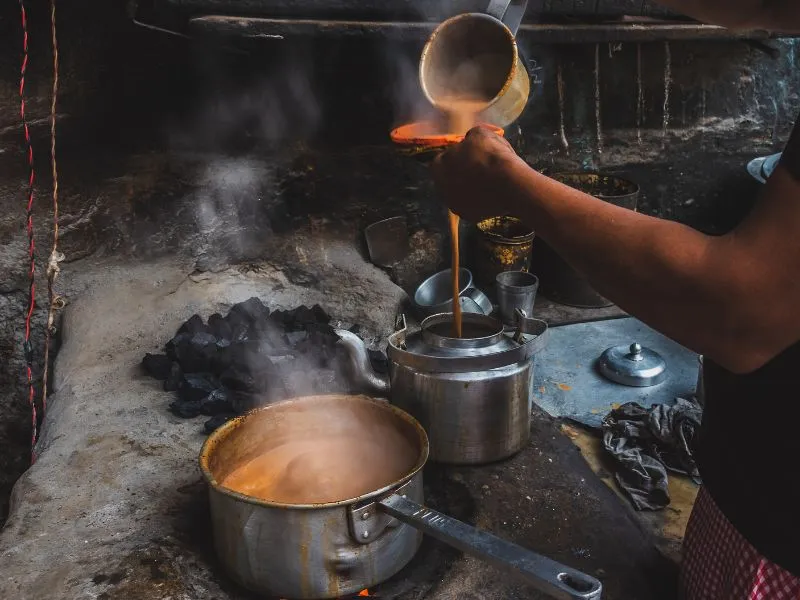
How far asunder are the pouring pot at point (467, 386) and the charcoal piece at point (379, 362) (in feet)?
2.21

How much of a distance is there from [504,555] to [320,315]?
2.38 metres

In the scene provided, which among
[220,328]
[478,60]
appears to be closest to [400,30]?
[478,60]

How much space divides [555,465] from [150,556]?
1.52 metres

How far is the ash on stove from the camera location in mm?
2898

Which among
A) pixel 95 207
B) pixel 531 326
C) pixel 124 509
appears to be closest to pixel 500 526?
pixel 531 326

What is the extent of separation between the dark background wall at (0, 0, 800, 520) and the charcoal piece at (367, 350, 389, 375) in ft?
3.80

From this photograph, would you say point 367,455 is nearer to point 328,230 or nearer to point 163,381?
point 163,381

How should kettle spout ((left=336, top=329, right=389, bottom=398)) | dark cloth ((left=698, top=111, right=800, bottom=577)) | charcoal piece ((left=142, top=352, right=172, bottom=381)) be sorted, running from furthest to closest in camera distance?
charcoal piece ((left=142, top=352, right=172, bottom=381))
kettle spout ((left=336, top=329, right=389, bottom=398))
dark cloth ((left=698, top=111, right=800, bottom=577))

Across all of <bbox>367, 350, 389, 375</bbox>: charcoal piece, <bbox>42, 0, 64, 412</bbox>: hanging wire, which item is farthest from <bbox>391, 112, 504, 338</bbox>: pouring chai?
<bbox>42, 0, 64, 412</bbox>: hanging wire

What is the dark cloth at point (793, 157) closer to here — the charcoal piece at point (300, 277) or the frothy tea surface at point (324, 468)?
the frothy tea surface at point (324, 468)

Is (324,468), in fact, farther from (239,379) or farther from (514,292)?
(514,292)

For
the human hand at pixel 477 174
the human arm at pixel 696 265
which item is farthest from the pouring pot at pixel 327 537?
the human hand at pixel 477 174

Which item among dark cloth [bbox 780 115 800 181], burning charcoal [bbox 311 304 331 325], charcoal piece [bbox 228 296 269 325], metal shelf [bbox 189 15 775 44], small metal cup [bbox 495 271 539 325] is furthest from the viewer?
small metal cup [bbox 495 271 539 325]

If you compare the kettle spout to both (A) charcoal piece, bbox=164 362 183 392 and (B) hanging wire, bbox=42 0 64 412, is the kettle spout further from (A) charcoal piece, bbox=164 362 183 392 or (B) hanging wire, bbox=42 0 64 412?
(B) hanging wire, bbox=42 0 64 412
